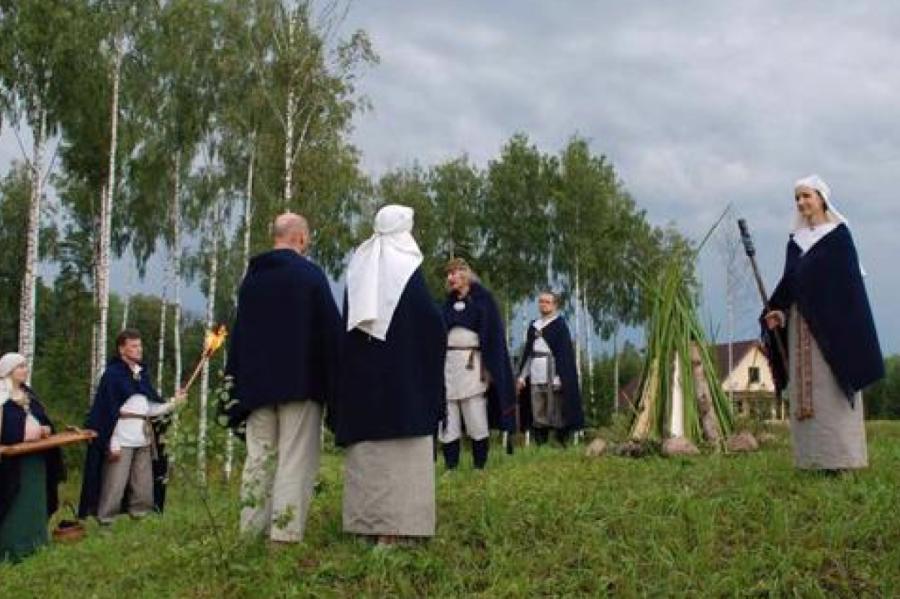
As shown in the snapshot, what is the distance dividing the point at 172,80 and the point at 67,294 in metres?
16.6

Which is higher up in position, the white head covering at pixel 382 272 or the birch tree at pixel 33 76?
the birch tree at pixel 33 76

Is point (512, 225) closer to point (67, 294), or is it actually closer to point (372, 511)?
point (67, 294)

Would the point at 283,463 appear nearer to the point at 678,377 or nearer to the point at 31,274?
the point at 678,377

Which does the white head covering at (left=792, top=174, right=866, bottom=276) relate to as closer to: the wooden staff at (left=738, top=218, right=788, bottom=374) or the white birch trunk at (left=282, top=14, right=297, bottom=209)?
the wooden staff at (left=738, top=218, right=788, bottom=374)

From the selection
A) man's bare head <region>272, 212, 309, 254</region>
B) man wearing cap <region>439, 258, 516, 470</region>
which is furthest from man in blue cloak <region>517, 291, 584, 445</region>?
man's bare head <region>272, 212, 309, 254</region>

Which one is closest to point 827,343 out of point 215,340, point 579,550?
point 579,550

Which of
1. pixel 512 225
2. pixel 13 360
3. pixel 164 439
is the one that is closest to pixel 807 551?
pixel 164 439

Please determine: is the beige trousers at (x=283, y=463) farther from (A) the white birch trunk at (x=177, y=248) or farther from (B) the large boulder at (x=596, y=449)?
(A) the white birch trunk at (x=177, y=248)

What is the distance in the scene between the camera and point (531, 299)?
119 feet

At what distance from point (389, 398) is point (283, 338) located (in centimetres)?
71

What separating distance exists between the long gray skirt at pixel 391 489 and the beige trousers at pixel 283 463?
0.98ft

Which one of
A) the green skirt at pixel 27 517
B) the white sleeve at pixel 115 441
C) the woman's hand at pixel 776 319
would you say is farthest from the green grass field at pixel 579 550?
the white sleeve at pixel 115 441

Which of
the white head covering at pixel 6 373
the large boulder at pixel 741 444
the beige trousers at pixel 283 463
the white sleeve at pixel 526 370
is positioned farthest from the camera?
the white sleeve at pixel 526 370

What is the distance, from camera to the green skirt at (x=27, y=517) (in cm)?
875
